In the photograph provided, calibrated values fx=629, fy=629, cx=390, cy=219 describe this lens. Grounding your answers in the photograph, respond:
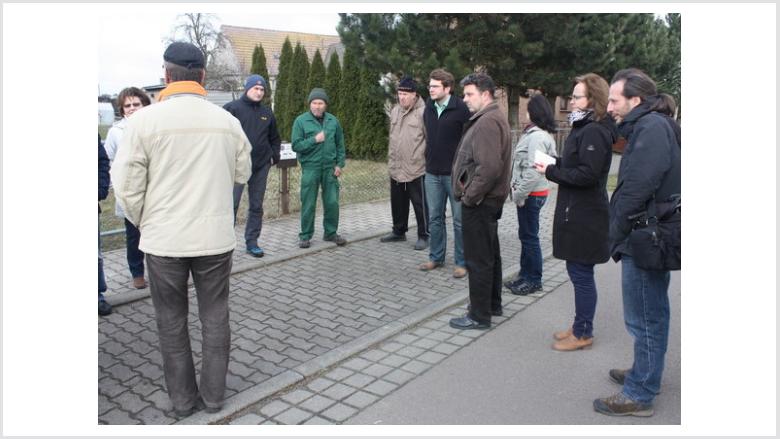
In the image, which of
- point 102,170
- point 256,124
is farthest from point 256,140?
point 102,170

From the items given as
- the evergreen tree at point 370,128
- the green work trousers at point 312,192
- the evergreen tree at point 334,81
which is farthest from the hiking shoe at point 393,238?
the evergreen tree at point 334,81

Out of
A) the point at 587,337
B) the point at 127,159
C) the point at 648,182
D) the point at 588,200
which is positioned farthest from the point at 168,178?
the point at 587,337

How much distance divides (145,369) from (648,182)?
322 centimetres

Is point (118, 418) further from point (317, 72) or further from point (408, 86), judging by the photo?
point (317, 72)

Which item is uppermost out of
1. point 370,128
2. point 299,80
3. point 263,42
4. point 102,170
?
point 263,42

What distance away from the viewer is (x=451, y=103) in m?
6.48

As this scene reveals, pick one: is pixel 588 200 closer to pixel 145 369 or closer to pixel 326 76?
pixel 145 369

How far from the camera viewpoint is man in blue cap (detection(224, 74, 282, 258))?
6.69 metres

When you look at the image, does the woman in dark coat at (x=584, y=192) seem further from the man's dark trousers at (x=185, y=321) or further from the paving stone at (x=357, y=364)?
the man's dark trousers at (x=185, y=321)

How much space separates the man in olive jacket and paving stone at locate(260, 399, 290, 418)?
1.70 meters

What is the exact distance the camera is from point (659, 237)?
317cm

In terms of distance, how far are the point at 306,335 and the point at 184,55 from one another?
232 cm

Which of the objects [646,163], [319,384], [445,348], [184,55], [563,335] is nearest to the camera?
[646,163]

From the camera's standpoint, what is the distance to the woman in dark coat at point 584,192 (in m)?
4.14
